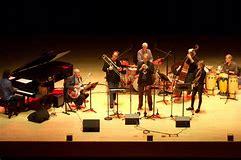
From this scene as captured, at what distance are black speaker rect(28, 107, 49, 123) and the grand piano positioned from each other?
0.54m

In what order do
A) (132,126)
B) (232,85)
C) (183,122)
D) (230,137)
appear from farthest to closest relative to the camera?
(232,85) → (132,126) → (183,122) → (230,137)

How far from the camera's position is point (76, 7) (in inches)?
1164

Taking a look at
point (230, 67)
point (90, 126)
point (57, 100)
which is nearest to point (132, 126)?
point (90, 126)

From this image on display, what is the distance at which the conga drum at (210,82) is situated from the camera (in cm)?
1997

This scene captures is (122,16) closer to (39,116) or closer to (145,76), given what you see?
(145,76)

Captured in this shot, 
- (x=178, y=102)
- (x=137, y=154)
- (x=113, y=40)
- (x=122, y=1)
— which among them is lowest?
(x=137, y=154)

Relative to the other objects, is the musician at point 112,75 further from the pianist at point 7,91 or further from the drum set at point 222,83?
the drum set at point 222,83

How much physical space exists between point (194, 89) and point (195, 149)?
2974mm

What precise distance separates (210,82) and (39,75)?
19.7 feet

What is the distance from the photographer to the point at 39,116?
17812 mm

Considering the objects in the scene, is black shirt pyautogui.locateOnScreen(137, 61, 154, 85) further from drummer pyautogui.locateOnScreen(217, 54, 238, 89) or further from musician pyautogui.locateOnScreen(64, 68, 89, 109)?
drummer pyautogui.locateOnScreen(217, 54, 238, 89)

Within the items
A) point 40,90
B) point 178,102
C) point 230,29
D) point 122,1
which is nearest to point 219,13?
point 230,29

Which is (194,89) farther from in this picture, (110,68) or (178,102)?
(110,68)

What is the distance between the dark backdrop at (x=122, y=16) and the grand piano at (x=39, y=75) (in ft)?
33.4
